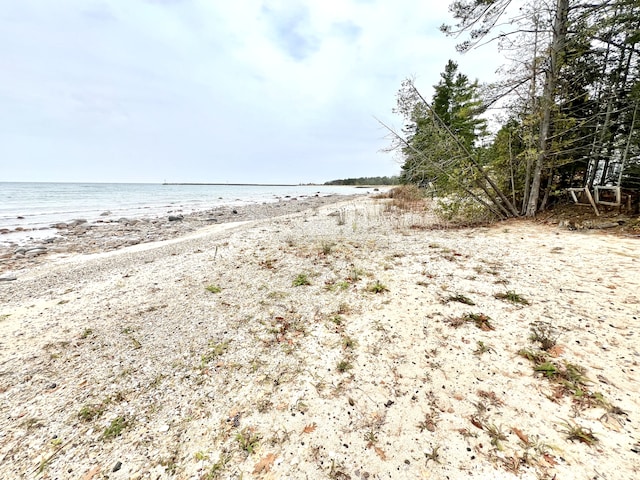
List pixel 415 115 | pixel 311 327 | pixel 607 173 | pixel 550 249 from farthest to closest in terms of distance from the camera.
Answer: pixel 415 115 → pixel 607 173 → pixel 550 249 → pixel 311 327

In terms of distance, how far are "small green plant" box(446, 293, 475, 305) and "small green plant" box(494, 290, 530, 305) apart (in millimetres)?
403

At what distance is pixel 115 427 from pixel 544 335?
13.1ft

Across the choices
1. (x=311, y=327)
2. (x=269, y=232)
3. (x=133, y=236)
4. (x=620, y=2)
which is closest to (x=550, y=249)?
(x=311, y=327)

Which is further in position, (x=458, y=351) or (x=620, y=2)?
(x=620, y=2)

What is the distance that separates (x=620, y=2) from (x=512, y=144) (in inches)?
134

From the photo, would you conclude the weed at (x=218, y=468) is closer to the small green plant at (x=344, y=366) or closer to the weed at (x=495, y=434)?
the small green plant at (x=344, y=366)

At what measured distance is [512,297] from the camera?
3.29m

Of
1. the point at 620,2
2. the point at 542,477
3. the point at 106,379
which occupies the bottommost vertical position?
the point at 106,379

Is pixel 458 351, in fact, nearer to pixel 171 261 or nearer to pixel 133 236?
pixel 171 261

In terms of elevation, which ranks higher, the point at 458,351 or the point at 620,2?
the point at 620,2

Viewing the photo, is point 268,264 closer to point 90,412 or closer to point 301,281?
point 301,281

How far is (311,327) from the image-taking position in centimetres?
313

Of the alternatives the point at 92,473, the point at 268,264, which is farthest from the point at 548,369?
the point at 268,264

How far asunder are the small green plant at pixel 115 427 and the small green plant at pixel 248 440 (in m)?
0.92
